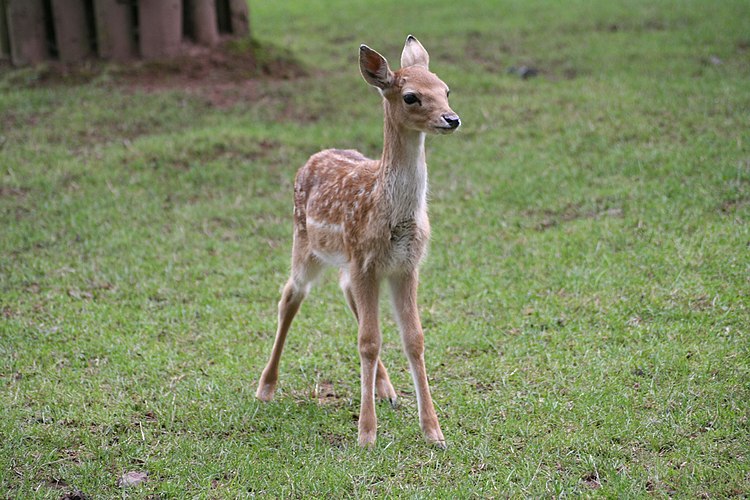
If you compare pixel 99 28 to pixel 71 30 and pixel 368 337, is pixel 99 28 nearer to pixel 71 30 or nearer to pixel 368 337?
pixel 71 30

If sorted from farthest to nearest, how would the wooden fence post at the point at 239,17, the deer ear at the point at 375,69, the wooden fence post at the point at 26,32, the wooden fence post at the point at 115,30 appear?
the wooden fence post at the point at 239,17 < the wooden fence post at the point at 115,30 < the wooden fence post at the point at 26,32 < the deer ear at the point at 375,69

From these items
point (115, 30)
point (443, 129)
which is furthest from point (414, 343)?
point (115, 30)

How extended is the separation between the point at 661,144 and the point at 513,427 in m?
5.24

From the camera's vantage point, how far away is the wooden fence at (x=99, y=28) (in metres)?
11.4

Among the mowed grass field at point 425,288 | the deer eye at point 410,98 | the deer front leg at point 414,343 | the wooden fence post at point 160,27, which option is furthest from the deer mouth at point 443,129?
the wooden fence post at point 160,27

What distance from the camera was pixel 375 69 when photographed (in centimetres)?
517

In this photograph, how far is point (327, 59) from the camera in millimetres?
13508

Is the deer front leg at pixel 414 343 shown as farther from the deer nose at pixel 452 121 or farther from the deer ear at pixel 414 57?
the deer ear at pixel 414 57

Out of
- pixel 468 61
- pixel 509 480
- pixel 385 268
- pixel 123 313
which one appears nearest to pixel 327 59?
pixel 468 61

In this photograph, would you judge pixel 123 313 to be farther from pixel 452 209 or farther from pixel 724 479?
pixel 724 479

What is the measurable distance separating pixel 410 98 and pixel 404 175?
446 millimetres

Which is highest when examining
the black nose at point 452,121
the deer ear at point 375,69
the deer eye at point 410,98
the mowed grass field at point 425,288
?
the deer ear at point 375,69

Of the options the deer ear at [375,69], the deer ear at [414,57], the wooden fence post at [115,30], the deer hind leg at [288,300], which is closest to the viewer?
the deer ear at [375,69]

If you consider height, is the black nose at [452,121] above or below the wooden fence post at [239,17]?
below
